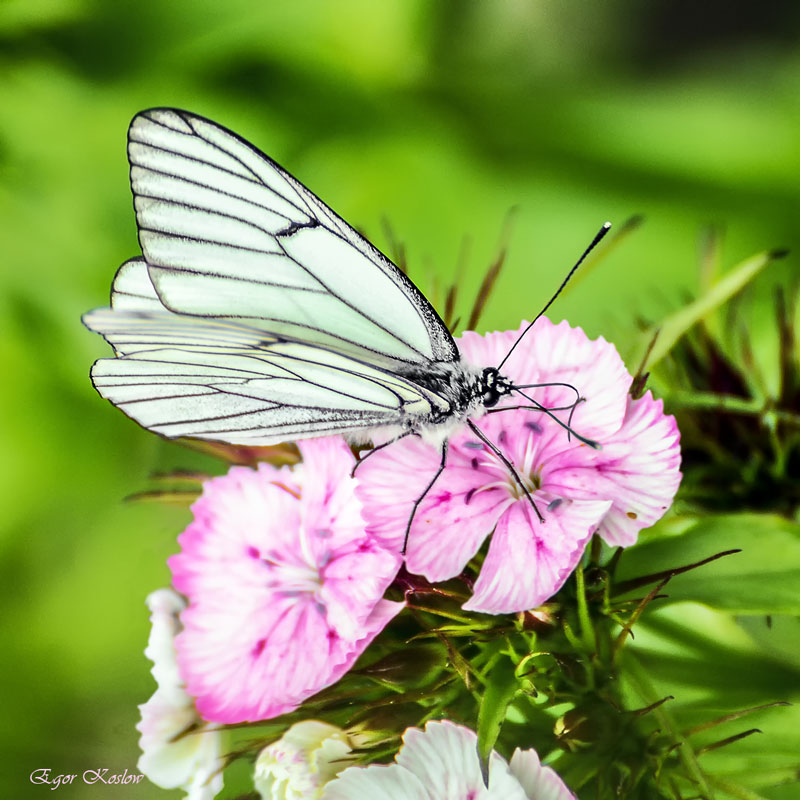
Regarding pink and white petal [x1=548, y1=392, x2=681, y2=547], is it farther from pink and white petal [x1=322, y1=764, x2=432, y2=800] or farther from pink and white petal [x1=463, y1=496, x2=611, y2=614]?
pink and white petal [x1=322, y1=764, x2=432, y2=800]

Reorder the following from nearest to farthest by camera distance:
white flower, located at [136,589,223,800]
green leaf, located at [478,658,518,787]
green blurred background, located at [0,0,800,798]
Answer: green leaf, located at [478,658,518,787] → white flower, located at [136,589,223,800] → green blurred background, located at [0,0,800,798]

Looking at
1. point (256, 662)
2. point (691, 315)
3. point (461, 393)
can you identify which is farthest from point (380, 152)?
point (256, 662)

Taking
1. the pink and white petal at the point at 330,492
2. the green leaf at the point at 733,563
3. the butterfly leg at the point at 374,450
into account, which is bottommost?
the green leaf at the point at 733,563

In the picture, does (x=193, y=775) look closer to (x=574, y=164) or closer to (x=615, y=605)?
(x=615, y=605)

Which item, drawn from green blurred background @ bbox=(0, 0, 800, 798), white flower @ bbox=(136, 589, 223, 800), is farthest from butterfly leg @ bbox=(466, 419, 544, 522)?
green blurred background @ bbox=(0, 0, 800, 798)

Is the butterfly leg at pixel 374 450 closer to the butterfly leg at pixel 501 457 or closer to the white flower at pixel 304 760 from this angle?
the butterfly leg at pixel 501 457

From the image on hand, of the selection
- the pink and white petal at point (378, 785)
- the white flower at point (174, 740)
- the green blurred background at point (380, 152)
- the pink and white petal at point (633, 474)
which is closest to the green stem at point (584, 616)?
the pink and white petal at point (633, 474)
